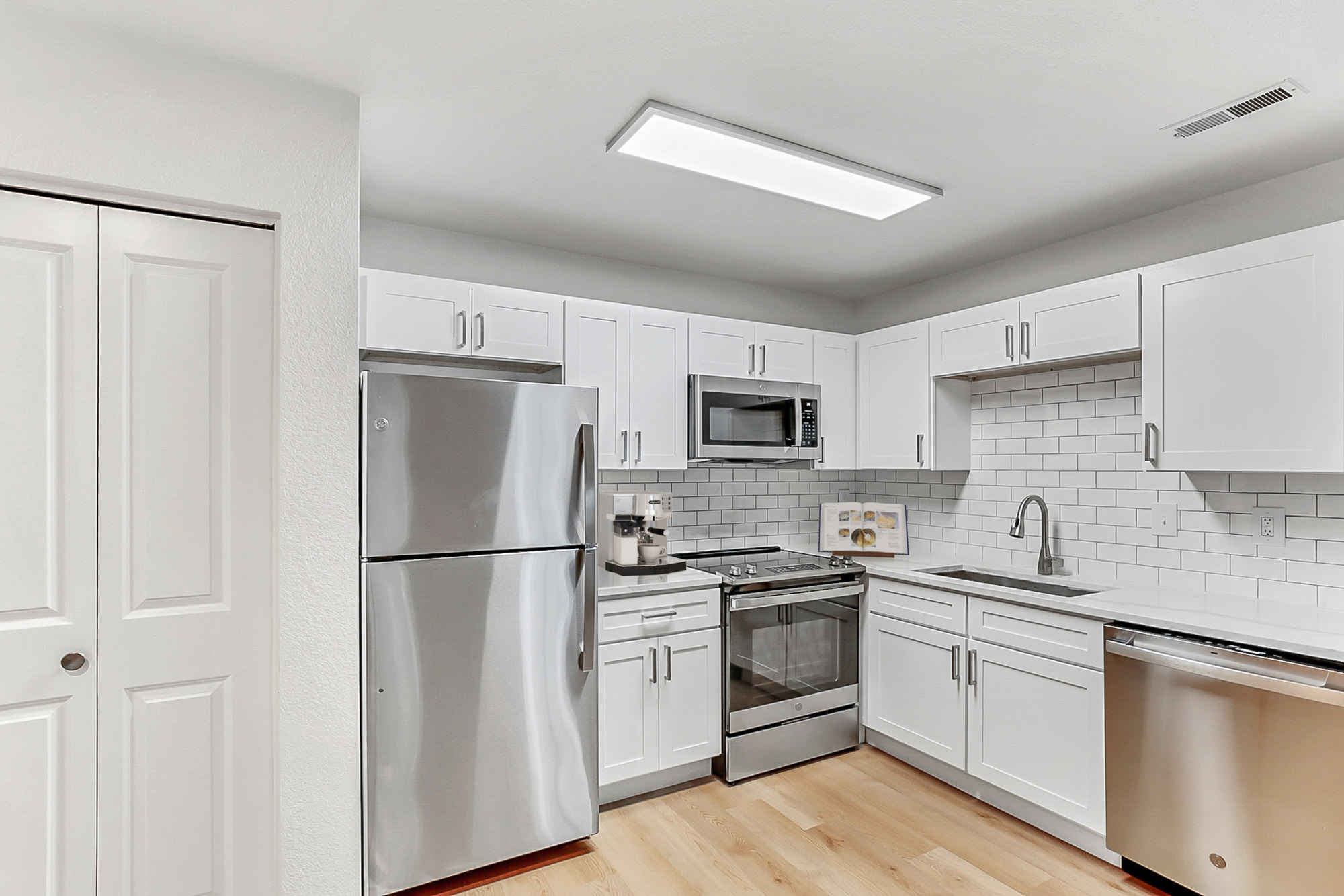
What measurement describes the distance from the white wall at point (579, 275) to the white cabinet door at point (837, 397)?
44cm

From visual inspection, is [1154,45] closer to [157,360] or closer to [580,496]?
[580,496]

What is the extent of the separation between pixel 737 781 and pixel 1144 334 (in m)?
2.54

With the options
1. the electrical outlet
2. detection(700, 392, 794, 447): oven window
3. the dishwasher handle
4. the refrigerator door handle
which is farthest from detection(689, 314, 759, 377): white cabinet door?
the electrical outlet

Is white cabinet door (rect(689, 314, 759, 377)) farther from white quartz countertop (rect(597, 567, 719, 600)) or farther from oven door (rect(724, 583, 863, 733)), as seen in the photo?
oven door (rect(724, 583, 863, 733))

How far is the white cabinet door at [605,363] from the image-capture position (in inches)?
122

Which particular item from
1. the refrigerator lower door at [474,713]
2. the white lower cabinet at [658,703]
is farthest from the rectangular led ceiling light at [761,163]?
the white lower cabinet at [658,703]

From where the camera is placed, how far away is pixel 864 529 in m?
3.84

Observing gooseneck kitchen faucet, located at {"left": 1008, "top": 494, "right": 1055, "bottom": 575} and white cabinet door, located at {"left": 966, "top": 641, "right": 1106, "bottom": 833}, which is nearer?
white cabinet door, located at {"left": 966, "top": 641, "right": 1106, "bottom": 833}

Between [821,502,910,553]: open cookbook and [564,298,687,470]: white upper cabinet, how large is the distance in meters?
1.03

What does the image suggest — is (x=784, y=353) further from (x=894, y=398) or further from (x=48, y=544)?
(x=48, y=544)

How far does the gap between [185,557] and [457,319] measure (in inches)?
53.7

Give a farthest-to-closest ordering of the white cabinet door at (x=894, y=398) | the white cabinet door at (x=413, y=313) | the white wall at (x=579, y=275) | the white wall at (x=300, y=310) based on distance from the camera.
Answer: the white cabinet door at (x=894, y=398)
the white wall at (x=579, y=275)
the white cabinet door at (x=413, y=313)
the white wall at (x=300, y=310)

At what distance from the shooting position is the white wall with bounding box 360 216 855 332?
3.07m

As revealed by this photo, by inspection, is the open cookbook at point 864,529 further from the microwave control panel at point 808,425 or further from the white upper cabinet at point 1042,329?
the white upper cabinet at point 1042,329
